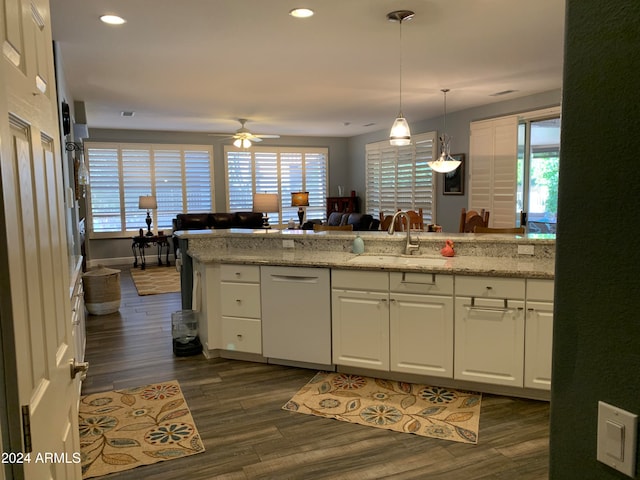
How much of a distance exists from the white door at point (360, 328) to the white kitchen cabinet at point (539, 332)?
0.93 metres

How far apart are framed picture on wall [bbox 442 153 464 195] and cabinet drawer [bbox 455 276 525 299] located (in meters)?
4.88

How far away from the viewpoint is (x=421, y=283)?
3.29 metres

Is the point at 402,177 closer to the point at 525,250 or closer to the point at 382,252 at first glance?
the point at 382,252

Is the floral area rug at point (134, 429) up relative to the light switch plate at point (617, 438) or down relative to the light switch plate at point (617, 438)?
down

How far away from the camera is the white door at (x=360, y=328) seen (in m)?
3.44

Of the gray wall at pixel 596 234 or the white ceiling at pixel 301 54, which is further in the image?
the white ceiling at pixel 301 54

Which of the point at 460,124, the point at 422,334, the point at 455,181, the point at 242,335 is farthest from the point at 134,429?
the point at 460,124

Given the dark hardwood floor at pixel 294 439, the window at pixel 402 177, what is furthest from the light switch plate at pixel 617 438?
the window at pixel 402 177

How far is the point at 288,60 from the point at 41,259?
156 inches

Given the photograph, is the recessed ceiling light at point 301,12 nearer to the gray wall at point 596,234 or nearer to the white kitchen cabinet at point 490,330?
the white kitchen cabinet at point 490,330

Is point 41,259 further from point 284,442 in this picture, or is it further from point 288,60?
point 288,60

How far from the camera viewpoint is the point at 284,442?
2.72 meters

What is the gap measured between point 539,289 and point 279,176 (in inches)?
331

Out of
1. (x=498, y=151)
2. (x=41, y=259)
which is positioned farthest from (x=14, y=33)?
(x=498, y=151)
